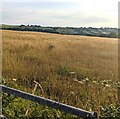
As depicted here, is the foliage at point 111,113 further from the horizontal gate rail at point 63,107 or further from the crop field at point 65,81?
the horizontal gate rail at point 63,107

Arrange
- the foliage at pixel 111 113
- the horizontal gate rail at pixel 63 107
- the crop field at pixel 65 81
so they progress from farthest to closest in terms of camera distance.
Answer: the crop field at pixel 65 81 → the foliage at pixel 111 113 → the horizontal gate rail at pixel 63 107

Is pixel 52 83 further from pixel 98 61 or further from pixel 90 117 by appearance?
pixel 98 61

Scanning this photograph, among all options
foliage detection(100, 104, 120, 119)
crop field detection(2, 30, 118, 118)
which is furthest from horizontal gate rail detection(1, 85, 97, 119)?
foliage detection(100, 104, 120, 119)

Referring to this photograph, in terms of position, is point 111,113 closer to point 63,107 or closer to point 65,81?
point 63,107

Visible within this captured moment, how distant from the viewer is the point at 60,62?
47.8 ft

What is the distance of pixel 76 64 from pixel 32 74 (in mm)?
3460

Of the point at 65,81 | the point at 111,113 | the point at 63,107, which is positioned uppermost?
the point at 63,107

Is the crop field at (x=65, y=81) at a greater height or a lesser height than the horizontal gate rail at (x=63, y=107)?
lesser

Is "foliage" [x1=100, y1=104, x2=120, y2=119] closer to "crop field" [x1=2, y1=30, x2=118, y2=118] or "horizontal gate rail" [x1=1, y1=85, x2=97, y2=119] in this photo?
"crop field" [x1=2, y1=30, x2=118, y2=118]

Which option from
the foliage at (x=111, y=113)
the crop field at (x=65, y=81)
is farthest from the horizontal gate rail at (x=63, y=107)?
the foliage at (x=111, y=113)

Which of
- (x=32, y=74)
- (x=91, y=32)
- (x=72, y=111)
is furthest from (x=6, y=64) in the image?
(x=91, y=32)

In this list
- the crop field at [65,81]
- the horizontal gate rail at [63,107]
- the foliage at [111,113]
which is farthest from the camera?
the crop field at [65,81]

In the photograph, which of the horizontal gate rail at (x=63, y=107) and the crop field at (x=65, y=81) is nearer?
the horizontal gate rail at (x=63, y=107)

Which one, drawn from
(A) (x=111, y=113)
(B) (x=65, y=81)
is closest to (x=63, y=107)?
(A) (x=111, y=113)
